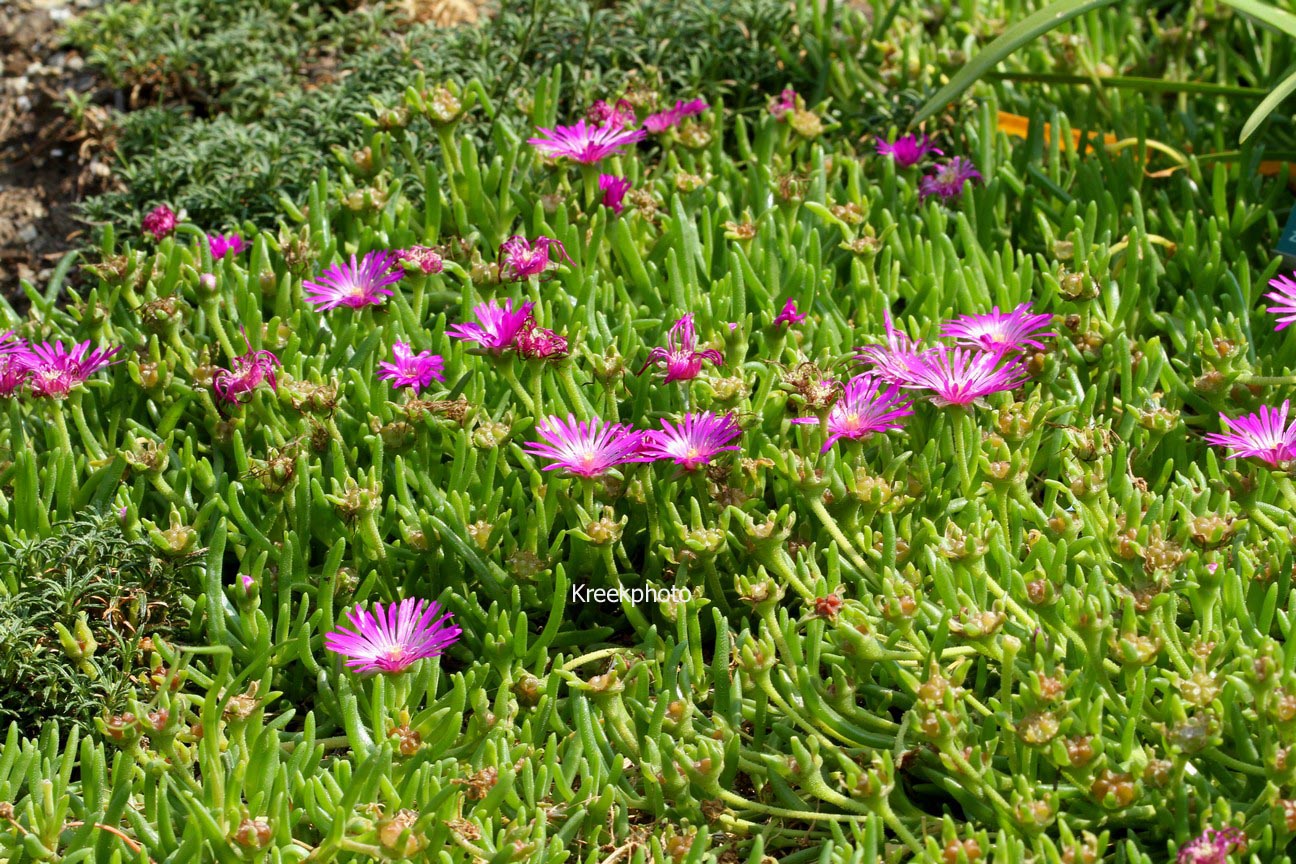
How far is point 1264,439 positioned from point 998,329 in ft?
1.54

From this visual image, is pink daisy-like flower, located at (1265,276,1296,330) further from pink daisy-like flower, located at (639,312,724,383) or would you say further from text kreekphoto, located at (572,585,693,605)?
text kreekphoto, located at (572,585,693,605)

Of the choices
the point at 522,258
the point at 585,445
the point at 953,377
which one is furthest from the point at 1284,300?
the point at 522,258

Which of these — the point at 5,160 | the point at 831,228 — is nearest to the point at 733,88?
the point at 831,228

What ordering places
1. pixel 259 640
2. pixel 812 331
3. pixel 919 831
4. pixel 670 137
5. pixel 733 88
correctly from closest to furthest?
pixel 919 831, pixel 259 640, pixel 812 331, pixel 670 137, pixel 733 88

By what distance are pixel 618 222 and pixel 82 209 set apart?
1.32 meters

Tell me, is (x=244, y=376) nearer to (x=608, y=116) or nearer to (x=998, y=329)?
(x=608, y=116)

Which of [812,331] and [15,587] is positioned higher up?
[812,331]

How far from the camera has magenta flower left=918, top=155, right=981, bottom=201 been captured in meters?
2.93

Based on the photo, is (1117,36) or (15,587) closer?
(15,587)

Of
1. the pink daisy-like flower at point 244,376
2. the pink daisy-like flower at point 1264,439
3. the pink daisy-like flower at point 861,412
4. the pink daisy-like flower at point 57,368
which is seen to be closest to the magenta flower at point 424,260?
the pink daisy-like flower at point 244,376

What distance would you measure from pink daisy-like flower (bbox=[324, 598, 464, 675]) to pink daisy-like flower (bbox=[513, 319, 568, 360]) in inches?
15.7

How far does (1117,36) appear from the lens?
3.53m

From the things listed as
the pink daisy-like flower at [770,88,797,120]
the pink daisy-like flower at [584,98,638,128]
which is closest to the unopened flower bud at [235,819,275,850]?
the pink daisy-like flower at [584,98,638,128]

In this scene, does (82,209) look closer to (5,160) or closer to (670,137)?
(5,160)
